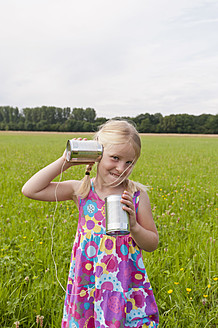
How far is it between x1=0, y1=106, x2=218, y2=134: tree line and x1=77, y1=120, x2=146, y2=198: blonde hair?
6643cm

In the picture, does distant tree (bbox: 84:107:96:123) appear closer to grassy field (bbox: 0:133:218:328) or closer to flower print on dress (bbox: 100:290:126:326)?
grassy field (bbox: 0:133:218:328)

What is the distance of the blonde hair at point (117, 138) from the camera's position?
1913 mm

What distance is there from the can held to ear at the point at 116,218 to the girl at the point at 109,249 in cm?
20

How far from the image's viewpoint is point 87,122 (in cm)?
7100

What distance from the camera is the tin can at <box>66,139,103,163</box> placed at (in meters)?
1.74

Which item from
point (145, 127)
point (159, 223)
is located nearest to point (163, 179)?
point (159, 223)

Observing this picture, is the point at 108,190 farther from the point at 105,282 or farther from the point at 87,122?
the point at 87,122

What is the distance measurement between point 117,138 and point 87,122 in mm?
69947

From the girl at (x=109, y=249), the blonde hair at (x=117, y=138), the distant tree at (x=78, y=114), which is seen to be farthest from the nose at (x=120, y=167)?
the distant tree at (x=78, y=114)

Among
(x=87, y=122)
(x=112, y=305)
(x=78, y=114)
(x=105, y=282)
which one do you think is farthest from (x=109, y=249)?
(x=78, y=114)

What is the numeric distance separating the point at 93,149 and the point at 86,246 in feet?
2.14

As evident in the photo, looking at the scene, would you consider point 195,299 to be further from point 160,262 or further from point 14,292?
point 14,292

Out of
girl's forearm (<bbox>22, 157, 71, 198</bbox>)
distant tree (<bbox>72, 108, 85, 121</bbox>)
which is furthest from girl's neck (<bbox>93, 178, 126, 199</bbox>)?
distant tree (<bbox>72, 108, 85, 121</bbox>)

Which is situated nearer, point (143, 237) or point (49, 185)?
point (143, 237)
